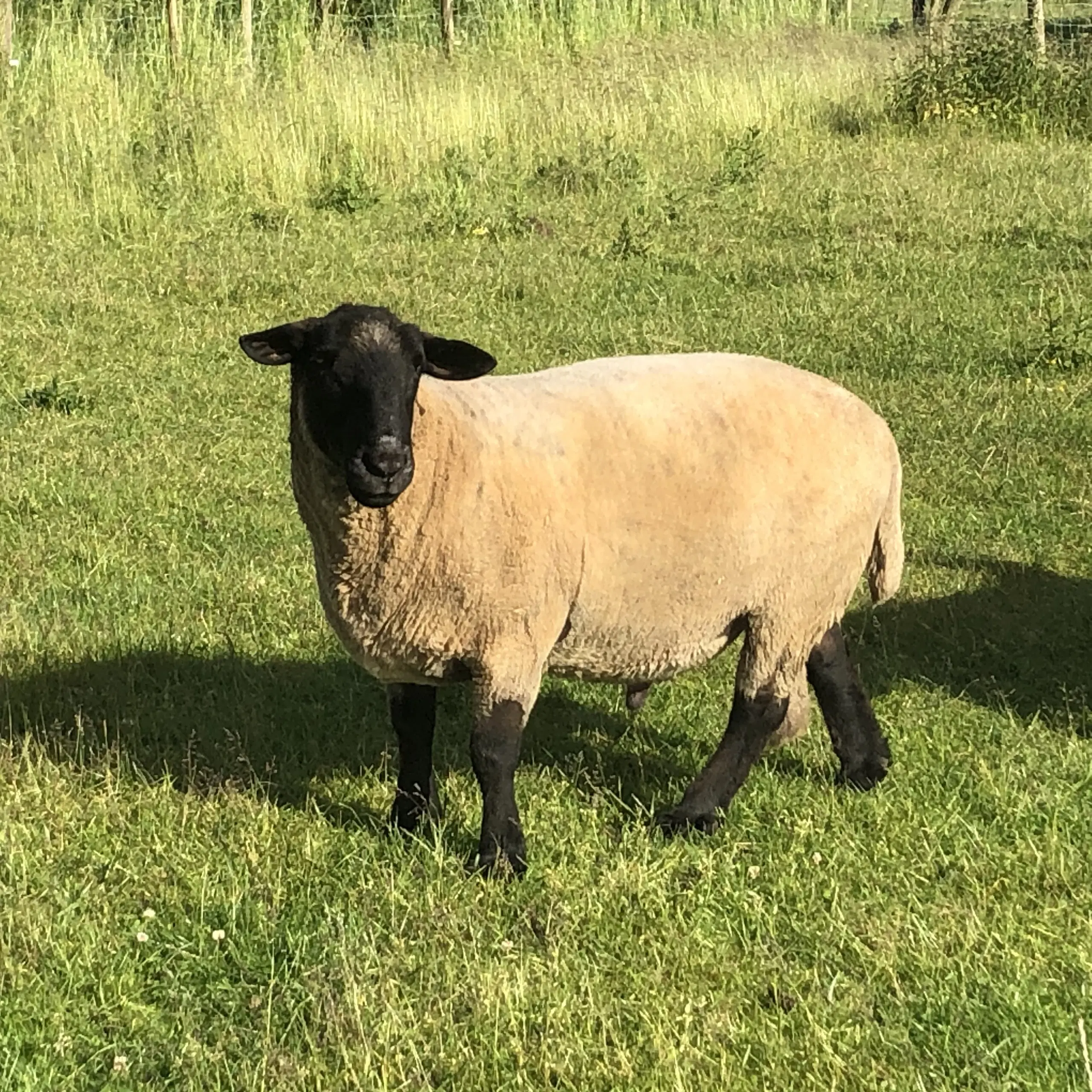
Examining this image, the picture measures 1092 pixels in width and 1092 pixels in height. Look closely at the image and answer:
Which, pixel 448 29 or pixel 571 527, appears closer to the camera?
pixel 571 527

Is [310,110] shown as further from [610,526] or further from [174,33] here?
[610,526]

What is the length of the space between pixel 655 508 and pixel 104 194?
9.92m

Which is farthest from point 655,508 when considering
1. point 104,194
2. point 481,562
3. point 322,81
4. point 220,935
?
point 322,81

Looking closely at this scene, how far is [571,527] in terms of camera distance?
4.21m

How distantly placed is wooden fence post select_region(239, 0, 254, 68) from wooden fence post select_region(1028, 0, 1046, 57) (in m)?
8.36

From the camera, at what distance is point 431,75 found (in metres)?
Answer: 16.5

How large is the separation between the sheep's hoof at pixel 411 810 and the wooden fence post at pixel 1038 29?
14.0 meters

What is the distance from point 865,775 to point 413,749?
1470mm

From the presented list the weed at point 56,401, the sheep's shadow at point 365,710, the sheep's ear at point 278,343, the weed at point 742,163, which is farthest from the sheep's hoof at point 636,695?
the weed at point 742,163

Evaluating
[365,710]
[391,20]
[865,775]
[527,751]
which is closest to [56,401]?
[365,710]

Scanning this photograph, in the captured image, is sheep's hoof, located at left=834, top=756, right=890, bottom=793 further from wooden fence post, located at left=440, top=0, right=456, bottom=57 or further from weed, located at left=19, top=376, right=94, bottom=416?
wooden fence post, located at left=440, top=0, right=456, bottom=57

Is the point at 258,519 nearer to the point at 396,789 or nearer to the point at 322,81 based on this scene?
the point at 396,789

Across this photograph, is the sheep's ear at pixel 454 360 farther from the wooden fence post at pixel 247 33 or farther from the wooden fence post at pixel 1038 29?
the wooden fence post at pixel 1038 29

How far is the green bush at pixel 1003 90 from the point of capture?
608 inches
